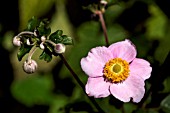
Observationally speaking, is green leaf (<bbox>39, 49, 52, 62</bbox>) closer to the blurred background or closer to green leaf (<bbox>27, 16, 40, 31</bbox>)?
green leaf (<bbox>27, 16, 40, 31</bbox>)

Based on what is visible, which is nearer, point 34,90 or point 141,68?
point 141,68

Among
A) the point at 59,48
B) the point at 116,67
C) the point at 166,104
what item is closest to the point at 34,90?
the point at 166,104

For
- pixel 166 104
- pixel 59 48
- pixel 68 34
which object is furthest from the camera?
pixel 68 34

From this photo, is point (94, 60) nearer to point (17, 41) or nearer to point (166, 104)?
point (17, 41)

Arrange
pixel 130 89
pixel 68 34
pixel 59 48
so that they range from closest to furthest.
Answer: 1. pixel 59 48
2. pixel 130 89
3. pixel 68 34

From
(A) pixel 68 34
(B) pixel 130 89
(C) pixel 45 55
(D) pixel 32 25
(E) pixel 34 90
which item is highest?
(D) pixel 32 25

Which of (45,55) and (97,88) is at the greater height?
(45,55)

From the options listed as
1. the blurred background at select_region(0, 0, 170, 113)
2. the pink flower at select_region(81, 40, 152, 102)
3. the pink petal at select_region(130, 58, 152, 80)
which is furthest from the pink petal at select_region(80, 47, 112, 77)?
the blurred background at select_region(0, 0, 170, 113)
